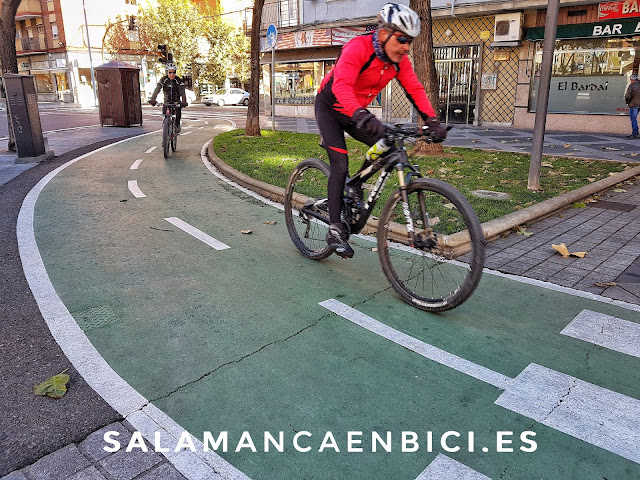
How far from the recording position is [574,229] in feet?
19.4

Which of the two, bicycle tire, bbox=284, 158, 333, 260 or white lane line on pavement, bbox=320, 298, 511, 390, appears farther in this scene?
bicycle tire, bbox=284, 158, 333, 260

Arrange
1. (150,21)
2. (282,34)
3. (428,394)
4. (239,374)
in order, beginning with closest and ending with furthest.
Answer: (428,394) → (239,374) → (282,34) → (150,21)

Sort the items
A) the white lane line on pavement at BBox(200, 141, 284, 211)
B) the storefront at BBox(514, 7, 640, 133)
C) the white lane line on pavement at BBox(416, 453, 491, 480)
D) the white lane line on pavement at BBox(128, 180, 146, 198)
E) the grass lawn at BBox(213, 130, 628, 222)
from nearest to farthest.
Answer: the white lane line on pavement at BBox(416, 453, 491, 480), the grass lawn at BBox(213, 130, 628, 222), the white lane line on pavement at BBox(200, 141, 284, 211), the white lane line on pavement at BBox(128, 180, 146, 198), the storefront at BBox(514, 7, 640, 133)

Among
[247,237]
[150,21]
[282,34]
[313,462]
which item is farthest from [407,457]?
[150,21]

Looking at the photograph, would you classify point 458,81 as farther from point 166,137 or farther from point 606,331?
point 606,331

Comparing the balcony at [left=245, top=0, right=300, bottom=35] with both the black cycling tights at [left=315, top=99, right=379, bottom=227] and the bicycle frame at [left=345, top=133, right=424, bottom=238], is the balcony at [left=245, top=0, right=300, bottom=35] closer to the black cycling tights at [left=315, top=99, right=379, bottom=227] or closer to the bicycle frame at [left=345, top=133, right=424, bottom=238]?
the black cycling tights at [left=315, top=99, right=379, bottom=227]

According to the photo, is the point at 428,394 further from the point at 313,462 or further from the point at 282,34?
the point at 282,34

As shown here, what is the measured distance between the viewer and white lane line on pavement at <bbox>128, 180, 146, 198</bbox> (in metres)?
7.82

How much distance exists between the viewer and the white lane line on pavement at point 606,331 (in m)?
3.27

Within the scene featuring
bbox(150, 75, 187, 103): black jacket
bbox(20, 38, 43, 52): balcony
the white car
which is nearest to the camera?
bbox(150, 75, 187, 103): black jacket

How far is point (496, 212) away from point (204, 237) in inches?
133

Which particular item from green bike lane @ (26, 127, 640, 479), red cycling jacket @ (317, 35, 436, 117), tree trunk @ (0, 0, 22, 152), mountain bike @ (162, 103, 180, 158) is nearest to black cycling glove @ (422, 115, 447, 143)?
red cycling jacket @ (317, 35, 436, 117)

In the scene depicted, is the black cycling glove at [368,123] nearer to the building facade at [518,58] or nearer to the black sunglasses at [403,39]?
the black sunglasses at [403,39]

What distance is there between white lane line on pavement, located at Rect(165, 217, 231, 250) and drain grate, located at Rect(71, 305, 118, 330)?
1654 millimetres
